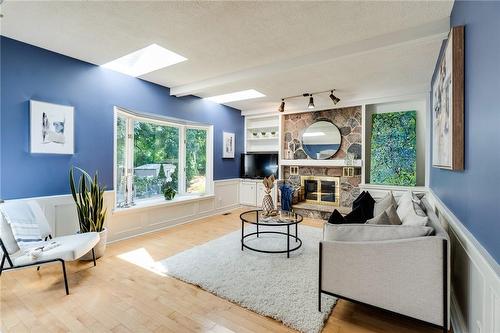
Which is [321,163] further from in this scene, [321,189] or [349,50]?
[349,50]

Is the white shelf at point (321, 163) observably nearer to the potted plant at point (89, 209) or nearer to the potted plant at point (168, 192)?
the potted plant at point (168, 192)

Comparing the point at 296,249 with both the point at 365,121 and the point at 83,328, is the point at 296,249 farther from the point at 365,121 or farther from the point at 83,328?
the point at 365,121

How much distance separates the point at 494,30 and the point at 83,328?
3.08 metres

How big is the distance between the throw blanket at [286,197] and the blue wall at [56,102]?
120 inches

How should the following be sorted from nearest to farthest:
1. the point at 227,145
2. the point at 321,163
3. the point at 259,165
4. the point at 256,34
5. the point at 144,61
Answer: the point at 256,34, the point at 144,61, the point at 321,163, the point at 227,145, the point at 259,165

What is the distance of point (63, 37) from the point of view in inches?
100

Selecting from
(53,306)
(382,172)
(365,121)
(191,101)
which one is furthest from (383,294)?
(191,101)

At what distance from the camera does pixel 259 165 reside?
19.8 ft

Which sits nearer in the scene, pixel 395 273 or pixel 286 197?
pixel 395 273

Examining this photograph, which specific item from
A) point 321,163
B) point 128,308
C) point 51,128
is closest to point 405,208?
point 128,308

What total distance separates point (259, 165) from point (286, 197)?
1210 mm

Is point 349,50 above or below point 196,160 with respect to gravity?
above

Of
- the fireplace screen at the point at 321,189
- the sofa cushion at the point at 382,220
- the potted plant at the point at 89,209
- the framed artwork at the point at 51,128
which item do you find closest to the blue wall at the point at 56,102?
the framed artwork at the point at 51,128

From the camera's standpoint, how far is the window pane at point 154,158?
13.5ft
